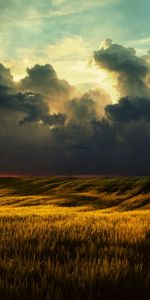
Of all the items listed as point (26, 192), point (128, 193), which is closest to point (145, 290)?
point (128, 193)

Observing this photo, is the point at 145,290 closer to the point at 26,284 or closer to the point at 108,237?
the point at 26,284

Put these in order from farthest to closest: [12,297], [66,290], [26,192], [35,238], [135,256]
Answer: [26,192], [35,238], [135,256], [66,290], [12,297]

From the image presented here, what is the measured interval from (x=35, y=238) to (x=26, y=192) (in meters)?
59.7

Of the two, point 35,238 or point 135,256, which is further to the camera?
point 35,238

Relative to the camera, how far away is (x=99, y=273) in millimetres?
5617

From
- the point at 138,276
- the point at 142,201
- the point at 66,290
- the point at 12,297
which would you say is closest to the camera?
the point at 12,297

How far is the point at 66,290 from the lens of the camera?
4.97m

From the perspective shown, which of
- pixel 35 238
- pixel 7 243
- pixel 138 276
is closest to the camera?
pixel 138 276

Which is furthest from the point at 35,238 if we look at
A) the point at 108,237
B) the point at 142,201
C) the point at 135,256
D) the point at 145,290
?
the point at 142,201

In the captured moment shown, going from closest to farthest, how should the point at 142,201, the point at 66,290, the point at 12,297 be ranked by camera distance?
the point at 12,297
the point at 66,290
the point at 142,201

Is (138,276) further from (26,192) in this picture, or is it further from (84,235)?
(26,192)

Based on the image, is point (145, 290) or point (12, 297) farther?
point (145, 290)

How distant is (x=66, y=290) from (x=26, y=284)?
1.40 ft

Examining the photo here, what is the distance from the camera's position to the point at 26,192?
224 feet
